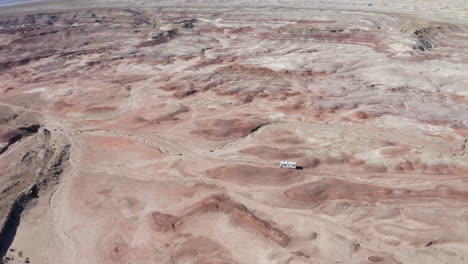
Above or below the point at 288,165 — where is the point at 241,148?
above

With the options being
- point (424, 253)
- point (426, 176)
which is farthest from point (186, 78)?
point (424, 253)

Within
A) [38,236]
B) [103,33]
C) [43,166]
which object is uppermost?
[103,33]

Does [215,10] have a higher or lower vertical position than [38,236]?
higher

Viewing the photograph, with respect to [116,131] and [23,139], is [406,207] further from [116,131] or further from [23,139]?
[23,139]

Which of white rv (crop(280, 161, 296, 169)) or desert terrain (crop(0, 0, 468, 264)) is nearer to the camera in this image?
desert terrain (crop(0, 0, 468, 264))

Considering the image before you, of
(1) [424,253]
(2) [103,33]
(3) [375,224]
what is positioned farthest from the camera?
(2) [103,33]

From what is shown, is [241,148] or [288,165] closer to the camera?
[288,165]

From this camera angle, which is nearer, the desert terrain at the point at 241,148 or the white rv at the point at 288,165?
the desert terrain at the point at 241,148

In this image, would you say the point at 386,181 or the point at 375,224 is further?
the point at 386,181
